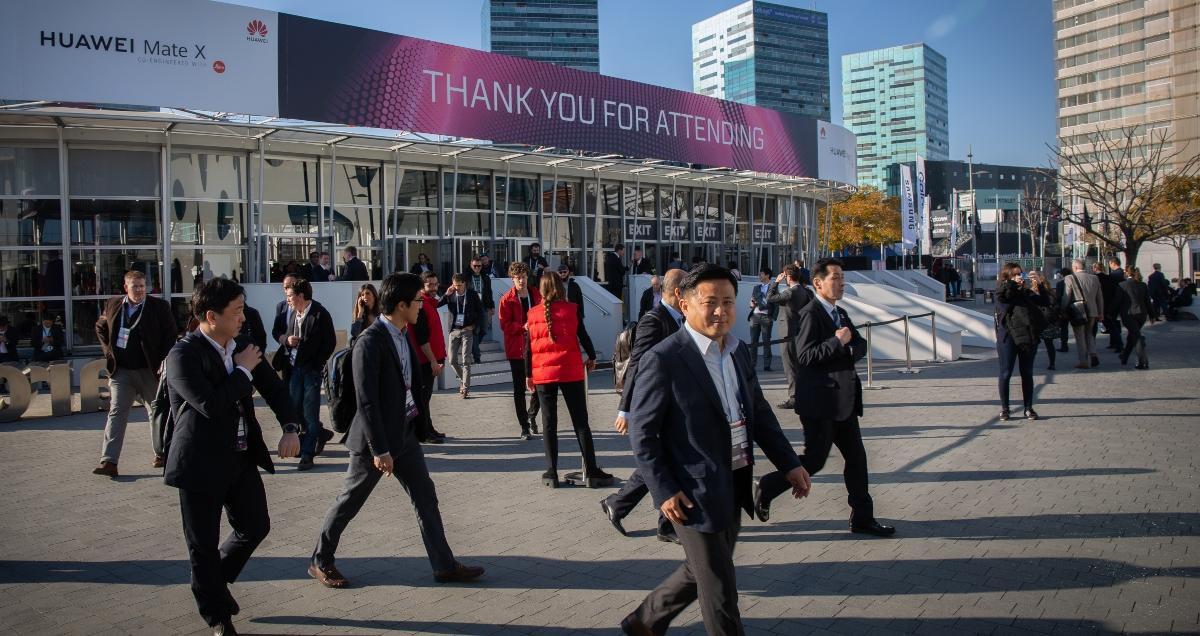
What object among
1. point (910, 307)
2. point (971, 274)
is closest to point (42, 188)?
point (910, 307)

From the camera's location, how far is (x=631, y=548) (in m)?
5.63

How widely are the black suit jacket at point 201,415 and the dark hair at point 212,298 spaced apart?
132 mm

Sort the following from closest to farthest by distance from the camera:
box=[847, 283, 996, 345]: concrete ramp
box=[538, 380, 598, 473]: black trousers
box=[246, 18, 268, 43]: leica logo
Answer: box=[538, 380, 598, 473]: black trousers < box=[246, 18, 268, 43]: leica logo < box=[847, 283, 996, 345]: concrete ramp

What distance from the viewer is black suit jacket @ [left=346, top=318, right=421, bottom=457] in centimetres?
470

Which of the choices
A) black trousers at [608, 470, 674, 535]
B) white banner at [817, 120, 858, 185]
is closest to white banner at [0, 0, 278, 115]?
black trousers at [608, 470, 674, 535]

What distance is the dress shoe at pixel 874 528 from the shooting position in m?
5.75

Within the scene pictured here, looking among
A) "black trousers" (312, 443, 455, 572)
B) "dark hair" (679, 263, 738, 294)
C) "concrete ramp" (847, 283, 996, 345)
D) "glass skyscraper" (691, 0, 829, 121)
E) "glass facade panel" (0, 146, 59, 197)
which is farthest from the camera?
"glass skyscraper" (691, 0, 829, 121)

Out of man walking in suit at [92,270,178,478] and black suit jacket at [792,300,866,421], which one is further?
man walking in suit at [92,270,178,478]

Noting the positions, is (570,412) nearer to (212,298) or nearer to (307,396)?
(307,396)

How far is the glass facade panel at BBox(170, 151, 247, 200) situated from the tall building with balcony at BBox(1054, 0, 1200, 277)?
70.7 m

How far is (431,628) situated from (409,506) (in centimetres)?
255

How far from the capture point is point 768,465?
7.82 metres

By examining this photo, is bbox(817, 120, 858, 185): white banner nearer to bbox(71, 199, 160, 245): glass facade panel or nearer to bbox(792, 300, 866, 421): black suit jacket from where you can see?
bbox(71, 199, 160, 245): glass facade panel

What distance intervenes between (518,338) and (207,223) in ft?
34.2
